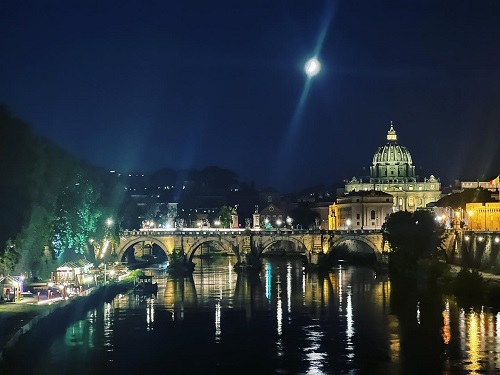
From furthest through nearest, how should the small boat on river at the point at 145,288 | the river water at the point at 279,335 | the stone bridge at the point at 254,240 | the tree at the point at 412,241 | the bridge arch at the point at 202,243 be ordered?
the stone bridge at the point at 254,240 < the bridge arch at the point at 202,243 < the tree at the point at 412,241 < the small boat on river at the point at 145,288 < the river water at the point at 279,335

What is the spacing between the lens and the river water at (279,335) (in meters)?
44.2

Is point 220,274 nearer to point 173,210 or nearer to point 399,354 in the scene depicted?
point 399,354

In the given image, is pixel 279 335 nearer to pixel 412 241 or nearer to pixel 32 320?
pixel 32 320

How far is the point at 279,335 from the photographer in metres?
53.3

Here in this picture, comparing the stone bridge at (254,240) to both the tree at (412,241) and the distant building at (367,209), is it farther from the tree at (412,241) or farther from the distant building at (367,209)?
the distant building at (367,209)

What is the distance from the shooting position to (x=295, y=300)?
6962cm

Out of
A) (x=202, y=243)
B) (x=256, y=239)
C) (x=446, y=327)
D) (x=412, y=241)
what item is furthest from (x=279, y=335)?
(x=256, y=239)

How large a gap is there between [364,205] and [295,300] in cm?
9140

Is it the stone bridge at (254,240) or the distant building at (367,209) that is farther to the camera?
the distant building at (367,209)

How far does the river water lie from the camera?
145 feet

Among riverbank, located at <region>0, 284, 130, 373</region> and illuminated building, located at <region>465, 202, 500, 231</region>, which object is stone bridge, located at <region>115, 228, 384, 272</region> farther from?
riverbank, located at <region>0, 284, 130, 373</region>

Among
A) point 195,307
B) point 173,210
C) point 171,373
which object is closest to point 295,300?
point 195,307

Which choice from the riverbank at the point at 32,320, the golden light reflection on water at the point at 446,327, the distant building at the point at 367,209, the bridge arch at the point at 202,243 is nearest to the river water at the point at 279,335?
the golden light reflection on water at the point at 446,327

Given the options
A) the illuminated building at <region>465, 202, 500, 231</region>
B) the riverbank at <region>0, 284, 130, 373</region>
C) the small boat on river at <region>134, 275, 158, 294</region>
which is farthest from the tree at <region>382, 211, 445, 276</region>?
the riverbank at <region>0, 284, 130, 373</region>
